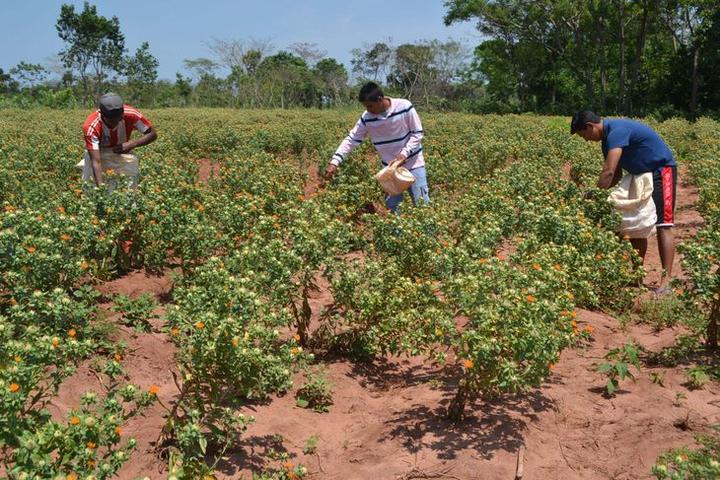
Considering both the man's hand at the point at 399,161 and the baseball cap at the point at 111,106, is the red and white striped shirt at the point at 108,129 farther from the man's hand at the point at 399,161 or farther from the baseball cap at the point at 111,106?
the man's hand at the point at 399,161

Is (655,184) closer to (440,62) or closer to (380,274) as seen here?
(380,274)

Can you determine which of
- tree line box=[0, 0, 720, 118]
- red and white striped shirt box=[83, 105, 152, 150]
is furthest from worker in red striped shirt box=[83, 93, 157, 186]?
tree line box=[0, 0, 720, 118]

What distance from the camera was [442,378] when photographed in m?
4.09

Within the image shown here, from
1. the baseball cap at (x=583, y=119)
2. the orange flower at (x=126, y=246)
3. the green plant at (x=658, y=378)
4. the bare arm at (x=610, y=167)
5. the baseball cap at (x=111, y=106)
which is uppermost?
the baseball cap at (x=111, y=106)

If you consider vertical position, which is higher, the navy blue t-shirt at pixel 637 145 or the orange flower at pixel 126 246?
the navy blue t-shirt at pixel 637 145

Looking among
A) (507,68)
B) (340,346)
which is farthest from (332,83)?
(340,346)

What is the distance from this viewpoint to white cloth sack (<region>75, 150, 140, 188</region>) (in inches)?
231

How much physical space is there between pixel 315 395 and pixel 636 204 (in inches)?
126

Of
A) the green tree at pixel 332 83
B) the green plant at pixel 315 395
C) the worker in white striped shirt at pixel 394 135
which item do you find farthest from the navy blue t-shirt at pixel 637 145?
the green tree at pixel 332 83

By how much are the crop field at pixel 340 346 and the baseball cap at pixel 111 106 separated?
2.09ft

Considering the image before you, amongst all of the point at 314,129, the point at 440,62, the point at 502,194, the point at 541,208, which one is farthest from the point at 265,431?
the point at 440,62

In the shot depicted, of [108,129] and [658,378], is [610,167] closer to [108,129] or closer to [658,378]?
[658,378]

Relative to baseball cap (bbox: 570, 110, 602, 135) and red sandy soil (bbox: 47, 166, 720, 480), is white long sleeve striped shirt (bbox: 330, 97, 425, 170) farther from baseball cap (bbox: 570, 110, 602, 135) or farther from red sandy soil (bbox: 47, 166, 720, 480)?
red sandy soil (bbox: 47, 166, 720, 480)

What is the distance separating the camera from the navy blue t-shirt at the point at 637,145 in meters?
5.44
